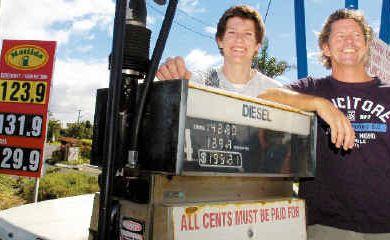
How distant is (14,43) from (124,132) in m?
6.91

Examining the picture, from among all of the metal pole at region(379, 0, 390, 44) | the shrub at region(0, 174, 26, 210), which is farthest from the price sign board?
the metal pole at region(379, 0, 390, 44)

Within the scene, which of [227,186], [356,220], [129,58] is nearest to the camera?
[129,58]

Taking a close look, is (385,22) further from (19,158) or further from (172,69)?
(172,69)

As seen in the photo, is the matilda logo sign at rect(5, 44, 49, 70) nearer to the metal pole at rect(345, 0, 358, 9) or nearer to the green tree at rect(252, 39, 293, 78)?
the metal pole at rect(345, 0, 358, 9)

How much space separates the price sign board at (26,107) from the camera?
6.85 m

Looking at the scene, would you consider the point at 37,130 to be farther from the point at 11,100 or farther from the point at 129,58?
the point at 129,58

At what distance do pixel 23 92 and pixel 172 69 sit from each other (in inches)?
228

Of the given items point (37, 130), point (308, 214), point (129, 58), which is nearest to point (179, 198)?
point (129, 58)

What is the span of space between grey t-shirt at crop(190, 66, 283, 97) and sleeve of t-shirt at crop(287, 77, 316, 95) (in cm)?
21

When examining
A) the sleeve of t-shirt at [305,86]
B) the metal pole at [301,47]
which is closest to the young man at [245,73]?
the sleeve of t-shirt at [305,86]

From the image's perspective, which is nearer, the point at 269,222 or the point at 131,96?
the point at 131,96

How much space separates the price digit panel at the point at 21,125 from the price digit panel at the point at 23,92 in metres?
0.24

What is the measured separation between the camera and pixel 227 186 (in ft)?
5.86

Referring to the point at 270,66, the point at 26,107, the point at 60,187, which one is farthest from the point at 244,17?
the point at 270,66
